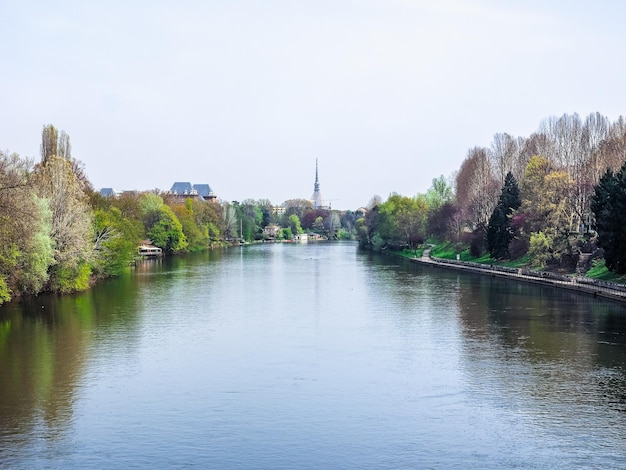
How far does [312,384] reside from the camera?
25.4 metres

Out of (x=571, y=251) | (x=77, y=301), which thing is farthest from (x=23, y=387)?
(x=571, y=251)

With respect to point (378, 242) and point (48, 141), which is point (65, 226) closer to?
point (48, 141)

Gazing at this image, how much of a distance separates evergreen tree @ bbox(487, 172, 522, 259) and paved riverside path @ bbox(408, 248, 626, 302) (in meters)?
3.16

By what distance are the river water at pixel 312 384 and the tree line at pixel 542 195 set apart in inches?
575

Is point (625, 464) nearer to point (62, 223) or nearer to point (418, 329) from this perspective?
point (418, 329)

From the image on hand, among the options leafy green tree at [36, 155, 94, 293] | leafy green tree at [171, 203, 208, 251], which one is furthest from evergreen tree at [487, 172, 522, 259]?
leafy green tree at [171, 203, 208, 251]

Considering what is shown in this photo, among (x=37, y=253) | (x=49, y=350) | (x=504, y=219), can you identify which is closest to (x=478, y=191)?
(x=504, y=219)

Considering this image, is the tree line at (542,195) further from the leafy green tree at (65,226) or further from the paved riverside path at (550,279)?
the leafy green tree at (65,226)

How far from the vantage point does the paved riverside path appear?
47.1 metres

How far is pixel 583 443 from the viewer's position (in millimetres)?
19266

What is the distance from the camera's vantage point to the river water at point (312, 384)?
1886 cm

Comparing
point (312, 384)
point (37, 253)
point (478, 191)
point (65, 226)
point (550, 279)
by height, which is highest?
point (478, 191)

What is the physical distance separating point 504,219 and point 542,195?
9.04m

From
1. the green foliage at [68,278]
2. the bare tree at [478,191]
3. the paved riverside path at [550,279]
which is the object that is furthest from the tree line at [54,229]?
the bare tree at [478,191]
